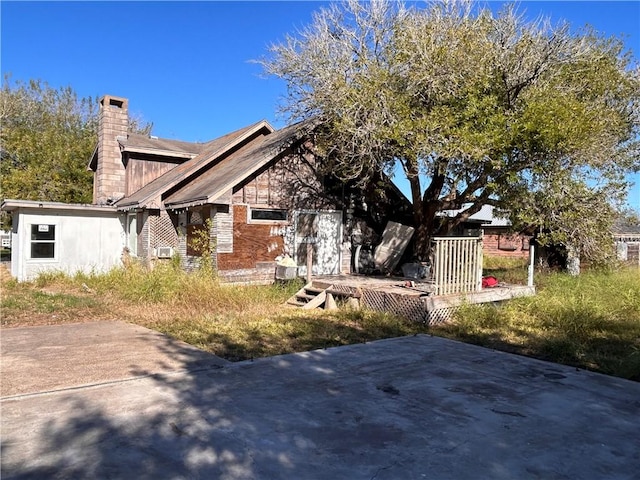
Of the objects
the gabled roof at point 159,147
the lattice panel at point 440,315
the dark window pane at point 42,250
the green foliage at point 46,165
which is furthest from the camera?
the green foliage at point 46,165

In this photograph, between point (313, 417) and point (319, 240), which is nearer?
point (313, 417)

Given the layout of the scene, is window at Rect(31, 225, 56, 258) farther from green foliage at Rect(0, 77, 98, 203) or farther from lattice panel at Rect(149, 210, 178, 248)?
green foliage at Rect(0, 77, 98, 203)

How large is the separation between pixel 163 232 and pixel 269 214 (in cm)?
349

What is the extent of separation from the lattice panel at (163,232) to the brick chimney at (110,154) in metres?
4.18

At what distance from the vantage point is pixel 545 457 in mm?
3816

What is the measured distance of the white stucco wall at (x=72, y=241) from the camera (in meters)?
15.1

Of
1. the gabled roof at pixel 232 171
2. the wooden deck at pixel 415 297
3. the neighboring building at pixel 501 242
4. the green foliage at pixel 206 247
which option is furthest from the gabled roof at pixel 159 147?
the neighboring building at pixel 501 242

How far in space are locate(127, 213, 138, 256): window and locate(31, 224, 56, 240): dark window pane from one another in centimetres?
224

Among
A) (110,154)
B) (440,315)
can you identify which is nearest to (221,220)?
(440,315)

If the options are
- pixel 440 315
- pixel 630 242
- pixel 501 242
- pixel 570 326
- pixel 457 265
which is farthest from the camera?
pixel 501 242

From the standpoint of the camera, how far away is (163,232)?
50.5 ft

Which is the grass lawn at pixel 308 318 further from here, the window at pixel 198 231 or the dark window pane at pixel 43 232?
the dark window pane at pixel 43 232

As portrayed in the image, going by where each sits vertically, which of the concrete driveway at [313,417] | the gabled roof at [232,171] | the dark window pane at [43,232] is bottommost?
the concrete driveway at [313,417]

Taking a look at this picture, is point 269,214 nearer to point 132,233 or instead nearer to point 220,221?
point 220,221
